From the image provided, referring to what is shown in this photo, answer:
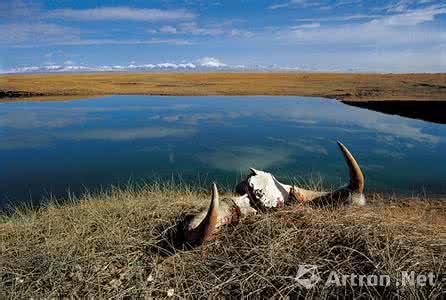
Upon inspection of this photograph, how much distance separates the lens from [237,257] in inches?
175

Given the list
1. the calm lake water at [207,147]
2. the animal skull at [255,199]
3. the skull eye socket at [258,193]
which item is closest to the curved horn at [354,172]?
the animal skull at [255,199]

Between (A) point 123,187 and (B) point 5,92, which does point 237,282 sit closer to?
(A) point 123,187

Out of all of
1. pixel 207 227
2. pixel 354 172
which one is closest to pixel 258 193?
pixel 207 227

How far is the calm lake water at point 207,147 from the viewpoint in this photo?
13094mm

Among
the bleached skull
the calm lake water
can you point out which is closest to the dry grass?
the bleached skull

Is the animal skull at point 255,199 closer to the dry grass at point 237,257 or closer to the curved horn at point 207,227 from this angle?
the curved horn at point 207,227

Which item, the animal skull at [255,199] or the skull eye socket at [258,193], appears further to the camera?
the skull eye socket at [258,193]

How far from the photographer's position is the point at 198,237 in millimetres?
4590

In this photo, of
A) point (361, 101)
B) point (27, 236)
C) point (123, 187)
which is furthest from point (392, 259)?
point (361, 101)

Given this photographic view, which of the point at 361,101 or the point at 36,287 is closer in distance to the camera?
the point at 36,287

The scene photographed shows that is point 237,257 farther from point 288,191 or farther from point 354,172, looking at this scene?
point 354,172

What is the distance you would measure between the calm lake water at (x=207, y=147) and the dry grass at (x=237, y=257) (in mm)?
6984

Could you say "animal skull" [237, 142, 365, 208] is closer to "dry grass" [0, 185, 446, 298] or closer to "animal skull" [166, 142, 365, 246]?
"animal skull" [166, 142, 365, 246]

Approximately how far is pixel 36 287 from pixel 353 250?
343 cm
